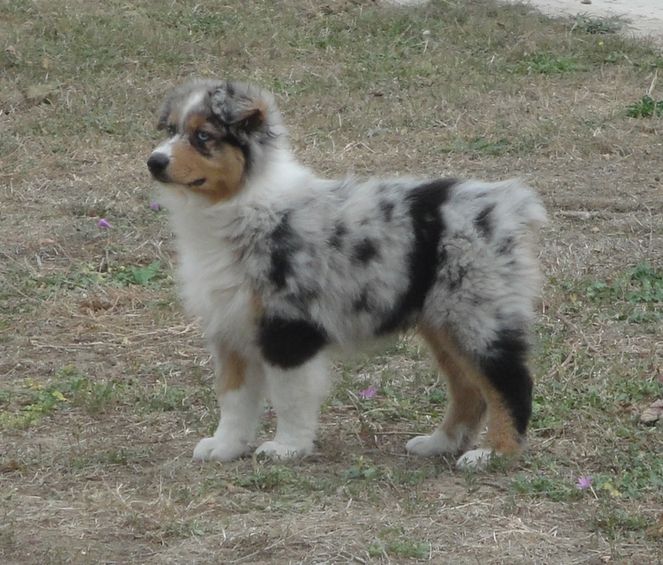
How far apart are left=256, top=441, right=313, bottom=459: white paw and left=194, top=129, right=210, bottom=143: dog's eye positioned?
1296 millimetres

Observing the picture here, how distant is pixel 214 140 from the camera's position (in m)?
5.74

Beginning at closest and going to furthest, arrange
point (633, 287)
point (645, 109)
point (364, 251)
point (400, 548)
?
point (400, 548), point (364, 251), point (633, 287), point (645, 109)

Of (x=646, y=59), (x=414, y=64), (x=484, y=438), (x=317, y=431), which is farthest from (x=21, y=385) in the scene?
(x=646, y=59)

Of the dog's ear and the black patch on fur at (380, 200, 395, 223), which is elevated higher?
the dog's ear

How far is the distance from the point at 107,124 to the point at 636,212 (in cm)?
417

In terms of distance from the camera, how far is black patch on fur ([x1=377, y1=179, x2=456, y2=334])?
5.87m

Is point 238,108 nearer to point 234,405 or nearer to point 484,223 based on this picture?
point 484,223

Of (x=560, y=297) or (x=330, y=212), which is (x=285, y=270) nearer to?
(x=330, y=212)

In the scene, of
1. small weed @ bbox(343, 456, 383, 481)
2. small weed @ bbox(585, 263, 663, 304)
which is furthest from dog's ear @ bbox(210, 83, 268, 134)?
small weed @ bbox(585, 263, 663, 304)

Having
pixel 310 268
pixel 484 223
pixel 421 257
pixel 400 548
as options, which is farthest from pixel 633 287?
pixel 400 548

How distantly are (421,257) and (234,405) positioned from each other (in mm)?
1008

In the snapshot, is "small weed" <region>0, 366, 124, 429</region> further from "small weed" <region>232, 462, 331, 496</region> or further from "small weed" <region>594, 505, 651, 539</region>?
"small weed" <region>594, 505, 651, 539</region>

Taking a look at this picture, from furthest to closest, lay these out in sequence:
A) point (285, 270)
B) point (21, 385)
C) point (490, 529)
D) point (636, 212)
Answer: point (636, 212) → point (21, 385) → point (285, 270) → point (490, 529)

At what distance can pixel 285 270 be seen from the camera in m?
5.73
